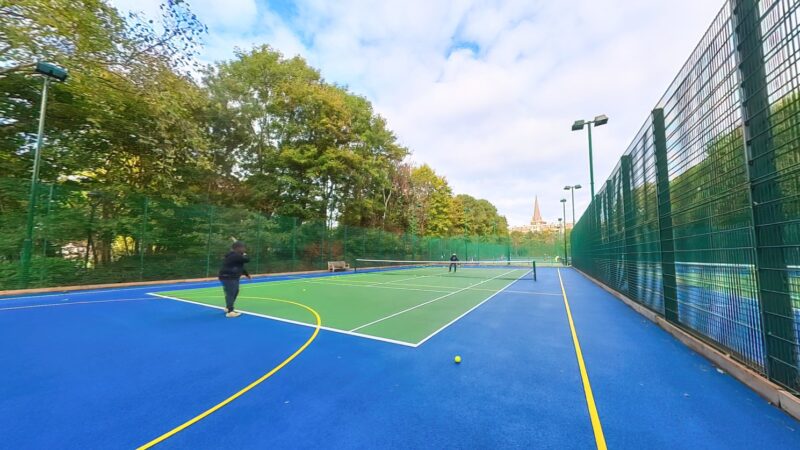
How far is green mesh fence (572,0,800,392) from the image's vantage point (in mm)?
2916

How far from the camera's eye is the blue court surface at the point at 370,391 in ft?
8.27

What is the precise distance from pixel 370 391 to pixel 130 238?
15.7m

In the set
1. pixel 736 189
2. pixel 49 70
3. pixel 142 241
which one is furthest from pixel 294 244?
pixel 736 189

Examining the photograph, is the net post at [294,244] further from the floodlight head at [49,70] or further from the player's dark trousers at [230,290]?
the player's dark trousers at [230,290]

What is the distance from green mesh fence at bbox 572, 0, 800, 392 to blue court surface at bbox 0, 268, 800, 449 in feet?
2.27

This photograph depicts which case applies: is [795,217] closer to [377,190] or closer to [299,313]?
[299,313]

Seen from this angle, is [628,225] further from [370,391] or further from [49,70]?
[49,70]

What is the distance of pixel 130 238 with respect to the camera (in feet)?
45.3

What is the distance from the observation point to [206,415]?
282cm

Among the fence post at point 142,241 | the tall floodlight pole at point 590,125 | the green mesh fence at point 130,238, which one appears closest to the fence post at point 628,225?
the tall floodlight pole at point 590,125

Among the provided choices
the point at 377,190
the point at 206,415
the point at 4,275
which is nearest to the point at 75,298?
the point at 4,275

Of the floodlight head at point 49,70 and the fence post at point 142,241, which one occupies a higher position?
the floodlight head at point 49,70

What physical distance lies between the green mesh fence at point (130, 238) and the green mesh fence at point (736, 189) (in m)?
17.0

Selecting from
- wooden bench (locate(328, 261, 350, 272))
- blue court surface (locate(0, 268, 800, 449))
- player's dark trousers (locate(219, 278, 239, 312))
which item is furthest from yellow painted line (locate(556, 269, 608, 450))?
wooden bench (locate(328, 261, 350, 272))
